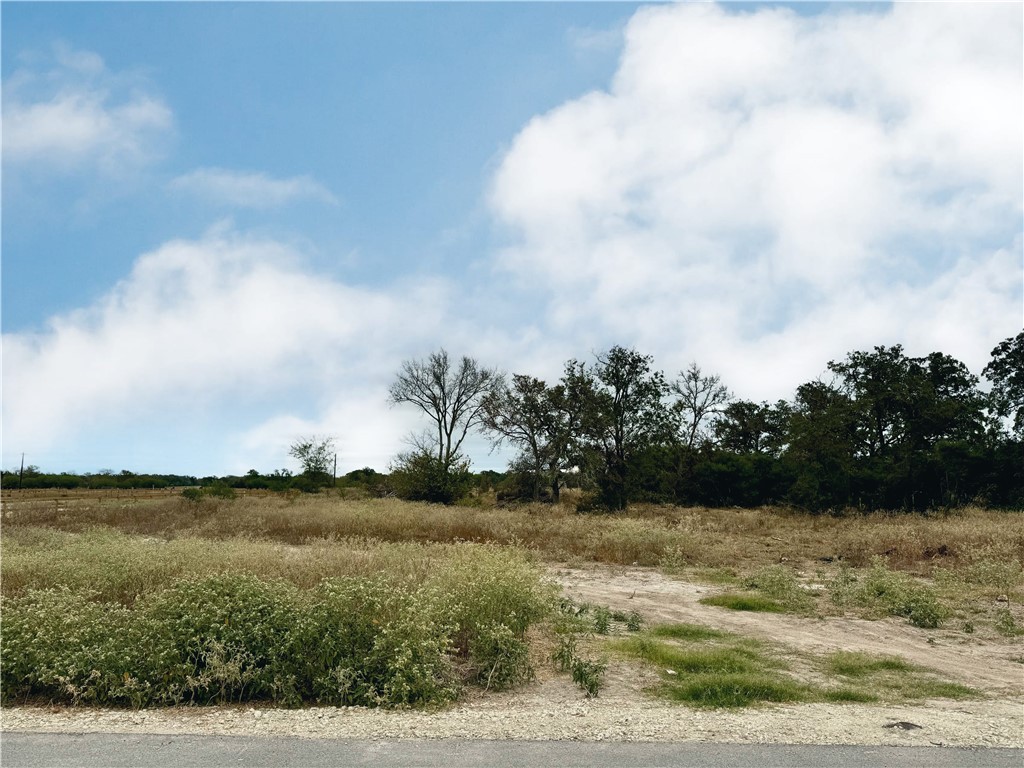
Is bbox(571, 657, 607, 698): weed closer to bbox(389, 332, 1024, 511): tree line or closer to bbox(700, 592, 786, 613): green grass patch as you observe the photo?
bbox(700, 592, 786, 613): green grass patch

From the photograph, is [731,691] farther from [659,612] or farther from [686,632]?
[659,612]

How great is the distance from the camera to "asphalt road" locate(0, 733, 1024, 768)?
5.01m

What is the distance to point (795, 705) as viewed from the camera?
669 centimetres

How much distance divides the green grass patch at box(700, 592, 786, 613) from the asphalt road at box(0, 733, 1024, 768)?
7.35 meters

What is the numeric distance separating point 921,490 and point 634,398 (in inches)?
650

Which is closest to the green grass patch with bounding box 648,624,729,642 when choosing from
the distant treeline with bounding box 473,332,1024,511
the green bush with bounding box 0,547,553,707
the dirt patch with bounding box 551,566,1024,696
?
the dirt patch with bounding box 551,566,1024,696

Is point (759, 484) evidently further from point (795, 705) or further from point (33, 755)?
point (33, 755)

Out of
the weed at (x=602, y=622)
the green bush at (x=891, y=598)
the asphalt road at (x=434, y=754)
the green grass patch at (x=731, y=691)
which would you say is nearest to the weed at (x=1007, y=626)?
the green bush at (x=891, y=598)

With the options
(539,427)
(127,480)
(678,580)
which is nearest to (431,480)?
(539,427)

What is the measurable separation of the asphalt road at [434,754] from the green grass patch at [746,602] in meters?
7.35

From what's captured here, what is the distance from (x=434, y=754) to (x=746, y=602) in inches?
368

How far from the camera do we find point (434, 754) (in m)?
5.18

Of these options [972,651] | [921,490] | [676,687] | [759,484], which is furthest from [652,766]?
[759,484]

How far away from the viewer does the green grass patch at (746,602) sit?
1266 centimetres
